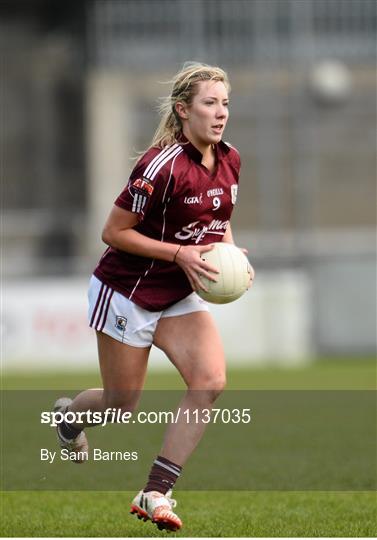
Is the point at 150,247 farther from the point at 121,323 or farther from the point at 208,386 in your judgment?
the point at 208,386

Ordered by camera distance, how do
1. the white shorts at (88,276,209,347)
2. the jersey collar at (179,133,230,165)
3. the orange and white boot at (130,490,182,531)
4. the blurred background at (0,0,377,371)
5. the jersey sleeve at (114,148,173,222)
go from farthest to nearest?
1. the blurred background at (0,0,377,371)
2. the white shorts at (88,276,209,347)
3. the jersey collar at (179,133,230,165)
4. the jersey sleeve at (114,148,173,222)
5. the orange and white boot at (130,490,182,531)

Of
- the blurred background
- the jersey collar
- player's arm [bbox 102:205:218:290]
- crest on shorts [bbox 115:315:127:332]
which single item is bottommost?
the blurred background

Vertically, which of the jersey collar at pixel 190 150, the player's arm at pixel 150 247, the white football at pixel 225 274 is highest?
the jersey collar at pixel 190 150

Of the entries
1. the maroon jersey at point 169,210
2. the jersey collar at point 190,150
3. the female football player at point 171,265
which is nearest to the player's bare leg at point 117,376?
the female football player at point 171,265

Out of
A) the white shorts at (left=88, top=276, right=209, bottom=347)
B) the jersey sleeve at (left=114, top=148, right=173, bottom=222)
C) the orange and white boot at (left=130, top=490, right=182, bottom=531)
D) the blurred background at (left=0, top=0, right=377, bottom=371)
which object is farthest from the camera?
the blurred background at (left=0, top=0, right=377, bottom=371)

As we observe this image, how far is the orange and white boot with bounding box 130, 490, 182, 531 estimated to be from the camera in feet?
18.3

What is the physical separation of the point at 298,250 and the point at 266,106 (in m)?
4.37

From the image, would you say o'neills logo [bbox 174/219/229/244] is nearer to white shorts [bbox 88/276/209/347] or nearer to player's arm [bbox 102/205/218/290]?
player's arm [bbox 102/205/218/290]

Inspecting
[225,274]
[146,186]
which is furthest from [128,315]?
[146,186]

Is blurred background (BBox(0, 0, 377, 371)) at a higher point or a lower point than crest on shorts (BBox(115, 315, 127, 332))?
lower

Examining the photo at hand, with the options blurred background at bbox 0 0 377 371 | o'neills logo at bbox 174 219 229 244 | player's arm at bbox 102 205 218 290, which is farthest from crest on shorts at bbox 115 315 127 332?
blurred background at bbox 0 0 377 371

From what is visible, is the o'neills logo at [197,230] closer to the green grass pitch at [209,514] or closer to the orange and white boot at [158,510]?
the orange and white boot at [158,510]

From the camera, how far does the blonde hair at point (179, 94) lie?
231 inches

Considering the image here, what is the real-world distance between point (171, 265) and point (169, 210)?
0.30 meters
